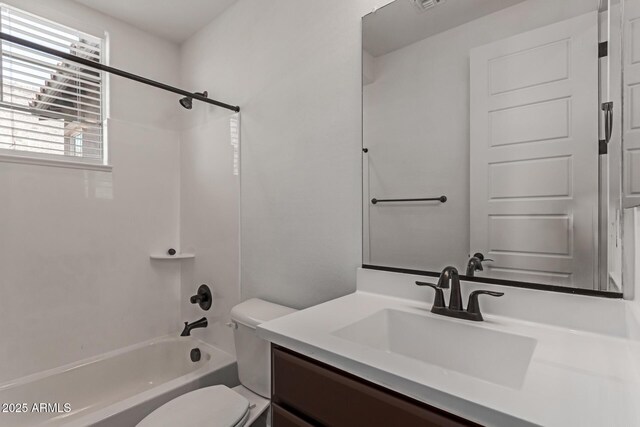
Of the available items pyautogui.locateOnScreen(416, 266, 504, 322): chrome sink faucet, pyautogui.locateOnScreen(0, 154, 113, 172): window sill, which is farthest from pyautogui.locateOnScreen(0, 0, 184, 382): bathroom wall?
pyautogui.locateOnScreen(416, 266, 504, 322): chrome sink faucet

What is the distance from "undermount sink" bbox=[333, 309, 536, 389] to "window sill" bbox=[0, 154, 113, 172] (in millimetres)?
1876

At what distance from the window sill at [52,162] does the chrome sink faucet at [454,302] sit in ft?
6.58

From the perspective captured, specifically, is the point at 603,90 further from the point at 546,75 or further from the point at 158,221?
the point at 158,221

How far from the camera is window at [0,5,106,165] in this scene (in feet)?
5.60

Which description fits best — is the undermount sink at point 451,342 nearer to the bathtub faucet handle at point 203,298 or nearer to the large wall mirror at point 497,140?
the large wall mirror at point 497,140

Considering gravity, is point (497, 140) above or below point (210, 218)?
above

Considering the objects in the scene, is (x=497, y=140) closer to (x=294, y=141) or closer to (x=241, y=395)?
(x=294, y=141)

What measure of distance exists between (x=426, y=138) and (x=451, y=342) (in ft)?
2.30

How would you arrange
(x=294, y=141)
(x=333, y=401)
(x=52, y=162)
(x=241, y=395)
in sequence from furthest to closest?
(x=52, y=162)
(x=294, y=141)
(x=241, y=395)
(x=333, y=401)

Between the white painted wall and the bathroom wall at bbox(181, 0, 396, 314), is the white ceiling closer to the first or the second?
the bathroom wall at bbox(181, 0, 396, 314)

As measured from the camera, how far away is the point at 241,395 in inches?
55.8

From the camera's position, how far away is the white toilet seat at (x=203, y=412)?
118 centimetres

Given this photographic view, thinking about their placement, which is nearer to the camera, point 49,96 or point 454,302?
point 454,302

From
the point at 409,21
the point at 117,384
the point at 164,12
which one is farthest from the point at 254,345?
the point at 164,12
